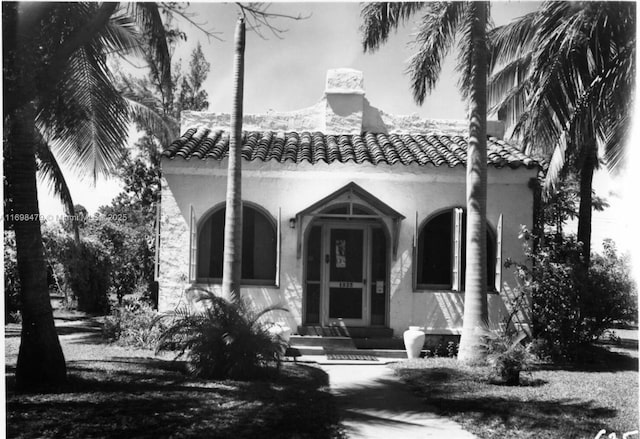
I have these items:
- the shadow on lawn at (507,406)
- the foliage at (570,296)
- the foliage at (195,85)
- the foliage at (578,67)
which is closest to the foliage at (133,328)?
the foliage at (195,85)

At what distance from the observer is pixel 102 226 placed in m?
11.4

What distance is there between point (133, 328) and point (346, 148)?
4975 millimetres

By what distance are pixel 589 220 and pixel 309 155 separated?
4.88 m

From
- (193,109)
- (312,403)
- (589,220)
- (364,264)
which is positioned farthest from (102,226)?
(589,220)

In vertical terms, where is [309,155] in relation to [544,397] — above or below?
above

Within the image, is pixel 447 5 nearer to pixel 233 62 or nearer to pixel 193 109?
pixel 233 62

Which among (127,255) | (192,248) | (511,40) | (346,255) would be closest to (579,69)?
(511,40)

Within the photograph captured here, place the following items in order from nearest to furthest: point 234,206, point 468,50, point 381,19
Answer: point 381,19
point 234,206
point 468,50

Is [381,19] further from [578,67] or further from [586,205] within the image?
[586,205]

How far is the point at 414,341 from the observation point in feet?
33.1

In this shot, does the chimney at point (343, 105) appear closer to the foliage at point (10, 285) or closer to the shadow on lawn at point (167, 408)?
the shadow on lawn at point (167, 408)

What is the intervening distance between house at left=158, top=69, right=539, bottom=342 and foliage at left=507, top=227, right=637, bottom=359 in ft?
2.13

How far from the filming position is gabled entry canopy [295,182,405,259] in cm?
1055

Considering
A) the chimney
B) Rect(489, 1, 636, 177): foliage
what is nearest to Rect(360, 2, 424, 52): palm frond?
Rect(489, 1, 636, 177): foliage
